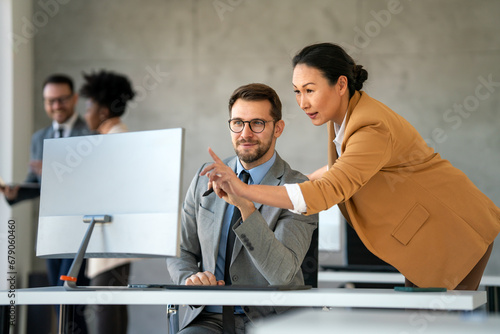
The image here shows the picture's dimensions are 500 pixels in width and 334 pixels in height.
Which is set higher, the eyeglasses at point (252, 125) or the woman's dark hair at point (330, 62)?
the woman's dark hair at point (330, 62)

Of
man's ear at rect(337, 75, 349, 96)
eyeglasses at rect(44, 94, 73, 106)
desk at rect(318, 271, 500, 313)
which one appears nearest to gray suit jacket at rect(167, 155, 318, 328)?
man's ear at rect(337, 75, 349, 96)

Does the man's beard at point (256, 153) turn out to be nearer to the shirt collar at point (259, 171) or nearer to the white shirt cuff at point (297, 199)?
the shirt collar at point (259, 171)

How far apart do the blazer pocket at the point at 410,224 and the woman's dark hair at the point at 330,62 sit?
44cm

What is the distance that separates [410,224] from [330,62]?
0.57 meters

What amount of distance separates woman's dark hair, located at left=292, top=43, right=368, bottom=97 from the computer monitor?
1.93 feet

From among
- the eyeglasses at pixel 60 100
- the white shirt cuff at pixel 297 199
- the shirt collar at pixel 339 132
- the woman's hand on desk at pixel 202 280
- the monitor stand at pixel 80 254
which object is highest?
the eyeglasses at pixel 60 100

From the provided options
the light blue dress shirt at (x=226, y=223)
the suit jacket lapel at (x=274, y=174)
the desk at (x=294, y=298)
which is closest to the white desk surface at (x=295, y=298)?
the desk at (x=294, y=298)

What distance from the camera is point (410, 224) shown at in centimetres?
180

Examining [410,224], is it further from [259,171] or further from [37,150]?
[37,150]

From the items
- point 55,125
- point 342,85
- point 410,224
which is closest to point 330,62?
point 342,85

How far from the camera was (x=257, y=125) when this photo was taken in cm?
212

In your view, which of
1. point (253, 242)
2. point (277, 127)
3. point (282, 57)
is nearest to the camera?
point (253, 242)

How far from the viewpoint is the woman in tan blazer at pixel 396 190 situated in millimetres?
1758

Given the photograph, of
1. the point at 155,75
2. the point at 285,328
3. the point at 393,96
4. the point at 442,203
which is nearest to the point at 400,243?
the point at 442,203
